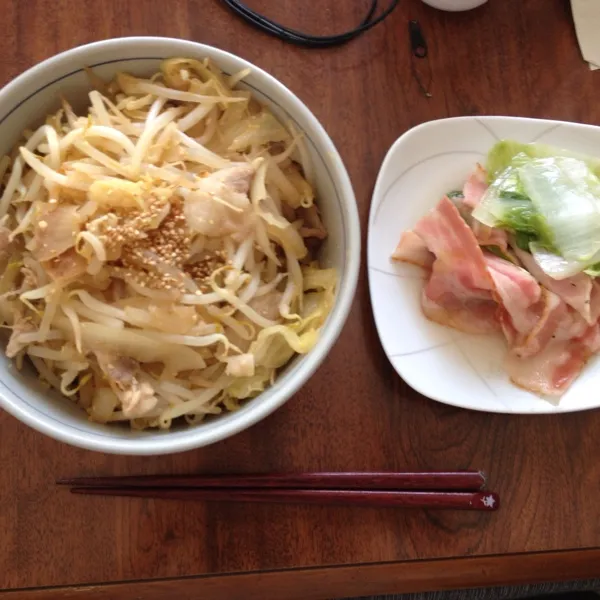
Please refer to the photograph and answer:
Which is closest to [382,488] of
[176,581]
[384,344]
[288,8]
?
[384,344]

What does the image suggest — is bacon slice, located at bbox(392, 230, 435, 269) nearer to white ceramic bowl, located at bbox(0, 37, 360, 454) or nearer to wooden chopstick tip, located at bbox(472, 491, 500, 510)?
white ceramic bowl, located at bbox(0, 37, 360, 454)

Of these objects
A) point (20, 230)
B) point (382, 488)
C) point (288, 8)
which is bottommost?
point (382, 488)

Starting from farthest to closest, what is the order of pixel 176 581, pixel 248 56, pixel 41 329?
pixel 248 56 → pixel 176 581 → pixel 41 329

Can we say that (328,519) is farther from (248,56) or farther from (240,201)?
(248,56)

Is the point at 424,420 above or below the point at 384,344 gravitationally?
below

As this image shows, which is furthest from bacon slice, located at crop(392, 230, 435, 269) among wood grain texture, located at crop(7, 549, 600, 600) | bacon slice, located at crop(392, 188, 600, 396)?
wood grain texture, located at crop(7, 549, 600, 600)

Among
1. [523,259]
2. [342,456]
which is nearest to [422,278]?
[523,259]
